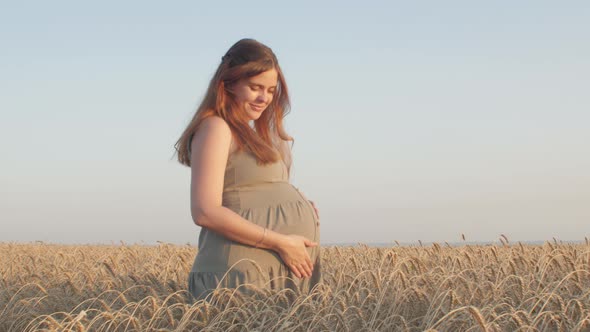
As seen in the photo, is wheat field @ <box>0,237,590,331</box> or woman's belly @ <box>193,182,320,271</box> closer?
wheat field @ <box>0,237,590,331</box>

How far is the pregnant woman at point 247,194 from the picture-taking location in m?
3.67

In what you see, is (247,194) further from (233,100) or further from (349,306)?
(349,306)

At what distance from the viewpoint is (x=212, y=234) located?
12.7 ft

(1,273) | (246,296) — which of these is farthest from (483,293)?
(1,273)

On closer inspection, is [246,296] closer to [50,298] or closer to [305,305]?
[305,305]

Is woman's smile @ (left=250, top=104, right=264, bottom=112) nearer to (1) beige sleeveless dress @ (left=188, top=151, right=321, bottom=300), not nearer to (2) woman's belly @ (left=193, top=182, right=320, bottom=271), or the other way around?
(1) beige sleeveless dress @ (left=188, top=151, right=321, bottom=300)

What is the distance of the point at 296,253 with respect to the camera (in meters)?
3.74

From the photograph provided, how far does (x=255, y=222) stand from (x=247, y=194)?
16 centimetres

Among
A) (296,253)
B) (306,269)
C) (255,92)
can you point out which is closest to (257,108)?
(255,92)

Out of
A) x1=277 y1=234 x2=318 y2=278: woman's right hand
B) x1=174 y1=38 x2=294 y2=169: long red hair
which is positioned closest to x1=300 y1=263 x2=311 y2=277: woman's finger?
x1=277 y1=234 x2=318 y2=278: woman's right hand

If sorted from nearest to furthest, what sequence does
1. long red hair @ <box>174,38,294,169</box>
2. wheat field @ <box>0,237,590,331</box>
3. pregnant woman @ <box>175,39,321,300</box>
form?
wheat field @ <box>0,237,590,331</box>, pregnant woman @ <box>175,39,321,300</box>, long red hair @ <box>174,38,294,169</box>

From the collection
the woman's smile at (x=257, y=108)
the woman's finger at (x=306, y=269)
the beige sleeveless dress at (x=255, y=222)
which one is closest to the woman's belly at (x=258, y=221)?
the beige sleeveless dress at (x=255, y=222)

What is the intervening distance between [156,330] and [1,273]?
13.4ft

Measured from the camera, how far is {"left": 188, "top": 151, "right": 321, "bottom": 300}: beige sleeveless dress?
377 centimetres
